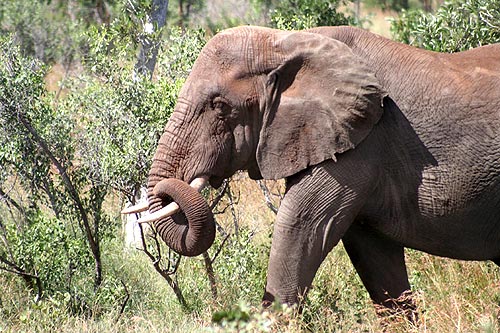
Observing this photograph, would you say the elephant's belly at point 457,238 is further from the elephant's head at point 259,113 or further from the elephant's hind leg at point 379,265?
the elephant's head at point 259,113

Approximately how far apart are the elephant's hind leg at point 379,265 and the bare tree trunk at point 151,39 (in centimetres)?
173

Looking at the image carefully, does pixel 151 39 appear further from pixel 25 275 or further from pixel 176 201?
A: pixel 176 201

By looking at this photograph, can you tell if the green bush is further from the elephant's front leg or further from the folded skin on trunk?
the folded skin on trunk

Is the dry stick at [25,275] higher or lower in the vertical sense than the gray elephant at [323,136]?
lower

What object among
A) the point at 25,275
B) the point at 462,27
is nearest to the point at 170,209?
the point at 25,275

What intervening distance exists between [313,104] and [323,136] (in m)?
0.17

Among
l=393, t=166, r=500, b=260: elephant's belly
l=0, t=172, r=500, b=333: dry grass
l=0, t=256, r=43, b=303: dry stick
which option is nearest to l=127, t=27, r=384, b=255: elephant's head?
l=393, t=166, r=500, b=260: elephant's belly

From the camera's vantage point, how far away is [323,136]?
5188 millimetres

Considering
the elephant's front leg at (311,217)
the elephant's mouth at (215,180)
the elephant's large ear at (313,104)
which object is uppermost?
the elephant's large ear at (313,104)

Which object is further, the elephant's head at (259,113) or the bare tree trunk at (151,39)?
the bare tree trunk at (151,39)

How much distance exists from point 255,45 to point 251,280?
168 cm

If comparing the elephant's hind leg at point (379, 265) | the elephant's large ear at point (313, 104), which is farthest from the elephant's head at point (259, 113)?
the elephant's hind leg at point (379, 265)

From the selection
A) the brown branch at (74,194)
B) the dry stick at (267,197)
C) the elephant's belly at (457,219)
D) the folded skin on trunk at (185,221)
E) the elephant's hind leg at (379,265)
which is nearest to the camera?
the folded skin on trunk at (185,221)

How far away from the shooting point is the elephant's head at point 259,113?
5184mm
